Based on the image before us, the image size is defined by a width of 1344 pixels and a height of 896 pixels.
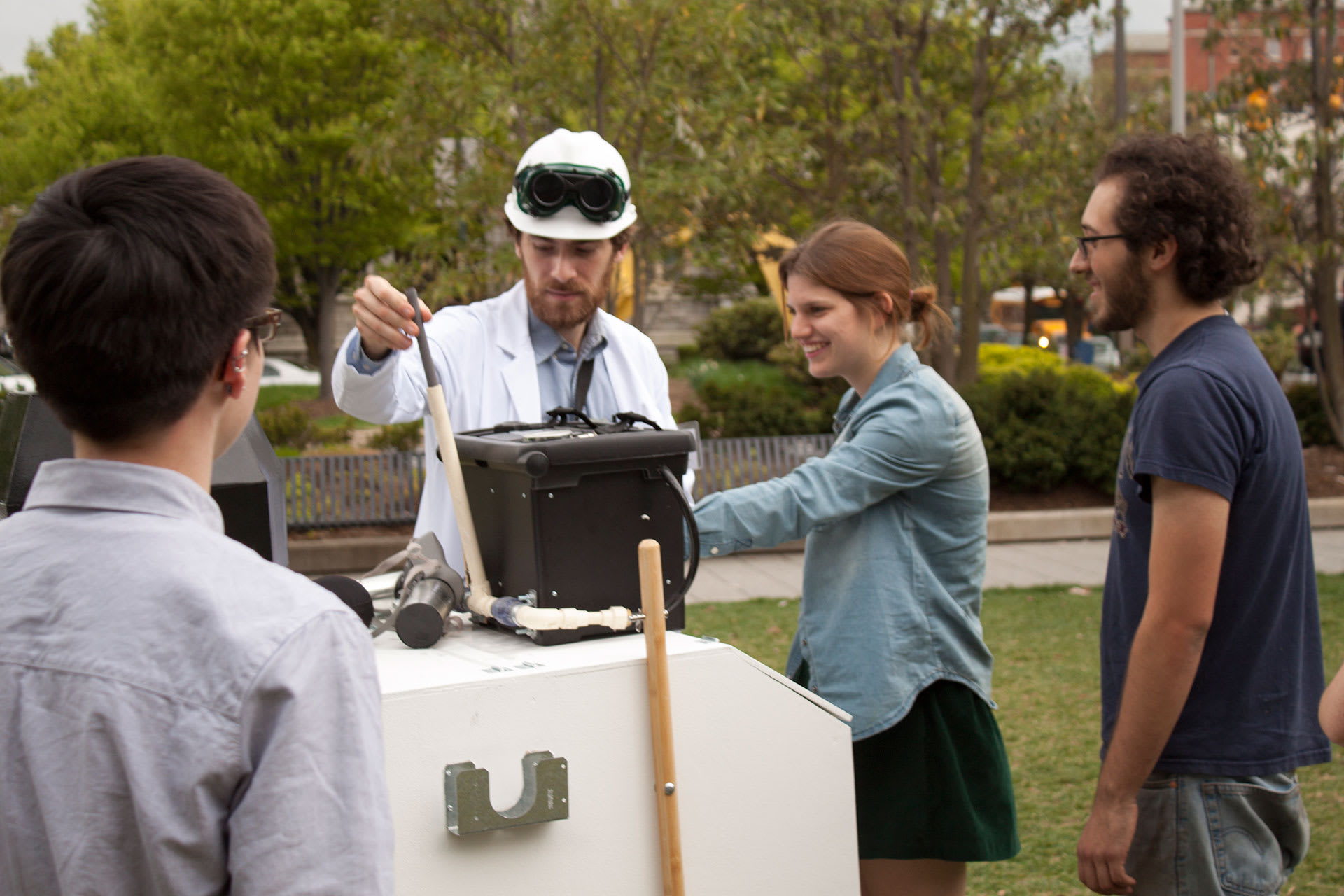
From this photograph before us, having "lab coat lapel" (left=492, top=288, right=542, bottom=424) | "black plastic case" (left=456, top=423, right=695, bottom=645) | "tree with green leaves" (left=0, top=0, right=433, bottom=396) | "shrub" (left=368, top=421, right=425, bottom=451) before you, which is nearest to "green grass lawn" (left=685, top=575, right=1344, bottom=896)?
"lab coat lapel" (left=492, top=288, right=542, bottom=424)

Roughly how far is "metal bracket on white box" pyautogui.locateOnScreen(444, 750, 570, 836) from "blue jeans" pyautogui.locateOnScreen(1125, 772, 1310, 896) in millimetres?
1090

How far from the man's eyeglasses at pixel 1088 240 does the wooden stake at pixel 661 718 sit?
1.08 metres

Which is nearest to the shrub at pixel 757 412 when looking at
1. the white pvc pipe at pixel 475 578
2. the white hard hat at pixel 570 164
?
the white hard hat at pixel 570 164

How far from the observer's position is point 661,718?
6.16ft

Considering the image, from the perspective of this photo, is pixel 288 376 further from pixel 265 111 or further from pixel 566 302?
pixel 566 302

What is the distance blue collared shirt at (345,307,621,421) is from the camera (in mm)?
3073

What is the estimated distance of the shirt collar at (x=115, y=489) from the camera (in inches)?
48.8

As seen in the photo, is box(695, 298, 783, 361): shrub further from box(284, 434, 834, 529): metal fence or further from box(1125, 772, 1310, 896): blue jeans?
box(1125, 772, 1310, 896): blue jeans

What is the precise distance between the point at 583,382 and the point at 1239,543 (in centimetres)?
153

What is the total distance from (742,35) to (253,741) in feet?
32.4

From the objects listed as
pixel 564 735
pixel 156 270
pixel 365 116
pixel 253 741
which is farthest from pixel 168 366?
pixel 365 116

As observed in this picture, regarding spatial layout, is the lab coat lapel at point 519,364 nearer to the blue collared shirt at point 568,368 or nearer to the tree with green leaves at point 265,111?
the blue collared shirt at point 568,368

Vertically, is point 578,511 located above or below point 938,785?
above

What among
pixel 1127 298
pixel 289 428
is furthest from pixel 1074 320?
pixel 1127 298
